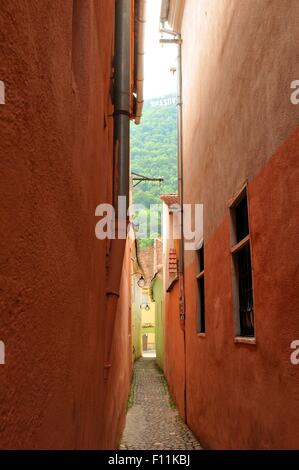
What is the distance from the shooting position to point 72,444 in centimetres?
225

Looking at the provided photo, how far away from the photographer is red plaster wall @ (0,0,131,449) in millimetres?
1181

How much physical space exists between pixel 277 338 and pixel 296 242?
854 mm

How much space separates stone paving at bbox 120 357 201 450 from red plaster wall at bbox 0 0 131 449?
470cm

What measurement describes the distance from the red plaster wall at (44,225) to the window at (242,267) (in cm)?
222

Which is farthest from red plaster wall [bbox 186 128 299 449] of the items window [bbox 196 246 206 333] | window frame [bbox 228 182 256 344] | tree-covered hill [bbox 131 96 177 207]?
tree-covered hill [bbox 131 96 177 207]

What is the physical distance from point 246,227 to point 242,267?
1.53 feet

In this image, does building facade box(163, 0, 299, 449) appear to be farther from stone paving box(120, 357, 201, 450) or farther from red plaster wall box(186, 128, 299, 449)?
stone paving box(120, 357, 201, 450)

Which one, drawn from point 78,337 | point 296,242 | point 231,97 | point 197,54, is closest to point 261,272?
point 296,242

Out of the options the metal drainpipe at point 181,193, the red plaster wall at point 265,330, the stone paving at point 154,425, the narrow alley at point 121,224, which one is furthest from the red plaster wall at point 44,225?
the metal drainpipe at point 181,193

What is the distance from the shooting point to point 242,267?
4.83 meters

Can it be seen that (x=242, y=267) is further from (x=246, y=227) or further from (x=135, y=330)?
(x=135, y=330)

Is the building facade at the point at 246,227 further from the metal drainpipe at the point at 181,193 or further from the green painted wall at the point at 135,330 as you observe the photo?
the green painted wall at the point at 135,330

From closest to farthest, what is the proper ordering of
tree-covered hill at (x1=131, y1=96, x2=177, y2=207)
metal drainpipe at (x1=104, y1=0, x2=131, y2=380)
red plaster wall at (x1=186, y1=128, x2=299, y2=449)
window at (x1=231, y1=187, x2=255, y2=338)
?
red plaster wall at (x1=186, y1=128, x2=299, y2=449)
window at (x1=231, y1=187, x2=255, y2=338)
metal drainpipe at (x1=104, y1=0, x2=131, y2=380)
tree-covered hill at (x1=131, y1=96, x2=177, y2=207)

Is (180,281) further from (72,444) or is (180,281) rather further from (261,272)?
(72,444)
